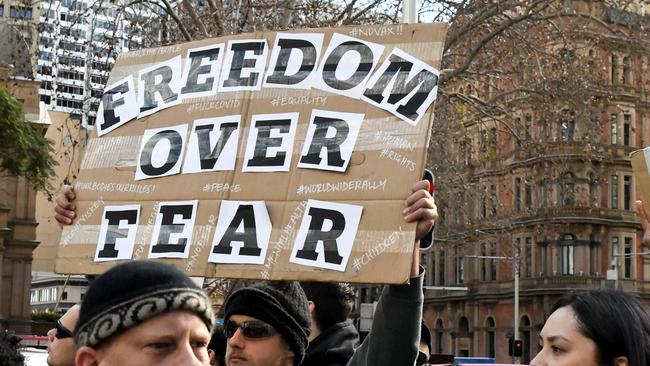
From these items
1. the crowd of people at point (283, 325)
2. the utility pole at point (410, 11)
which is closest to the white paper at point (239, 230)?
the crowd of people at point (283, 325)

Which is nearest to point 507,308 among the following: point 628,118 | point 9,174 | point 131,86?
point 628,118

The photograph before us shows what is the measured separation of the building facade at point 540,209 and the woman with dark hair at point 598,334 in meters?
14.0

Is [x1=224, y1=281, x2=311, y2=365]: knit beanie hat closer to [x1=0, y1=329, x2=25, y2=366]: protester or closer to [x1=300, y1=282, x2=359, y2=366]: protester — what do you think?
[x1=300, y1=282, x2=359, y2=366]: protester

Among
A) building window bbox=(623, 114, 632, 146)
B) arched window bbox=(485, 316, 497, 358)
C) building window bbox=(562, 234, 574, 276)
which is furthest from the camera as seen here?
arched window bbox=(485, 316, 497, 358)

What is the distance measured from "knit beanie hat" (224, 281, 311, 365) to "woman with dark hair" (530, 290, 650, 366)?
3.48 ft

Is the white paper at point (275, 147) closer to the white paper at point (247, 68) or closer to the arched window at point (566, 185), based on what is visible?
the white paper at point (247, 68)

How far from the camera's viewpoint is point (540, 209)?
2777 centimetres

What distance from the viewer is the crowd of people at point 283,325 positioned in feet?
9.83

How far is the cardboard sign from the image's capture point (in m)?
4.59

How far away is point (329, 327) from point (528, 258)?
205ft

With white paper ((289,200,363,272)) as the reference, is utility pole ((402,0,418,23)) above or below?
above

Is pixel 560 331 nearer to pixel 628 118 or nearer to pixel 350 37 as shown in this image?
pixel 350 37

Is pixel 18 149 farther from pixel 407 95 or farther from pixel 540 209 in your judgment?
pixel 407 95

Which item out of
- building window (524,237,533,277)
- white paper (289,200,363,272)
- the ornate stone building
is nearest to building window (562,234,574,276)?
building window (524,237,533,277)
